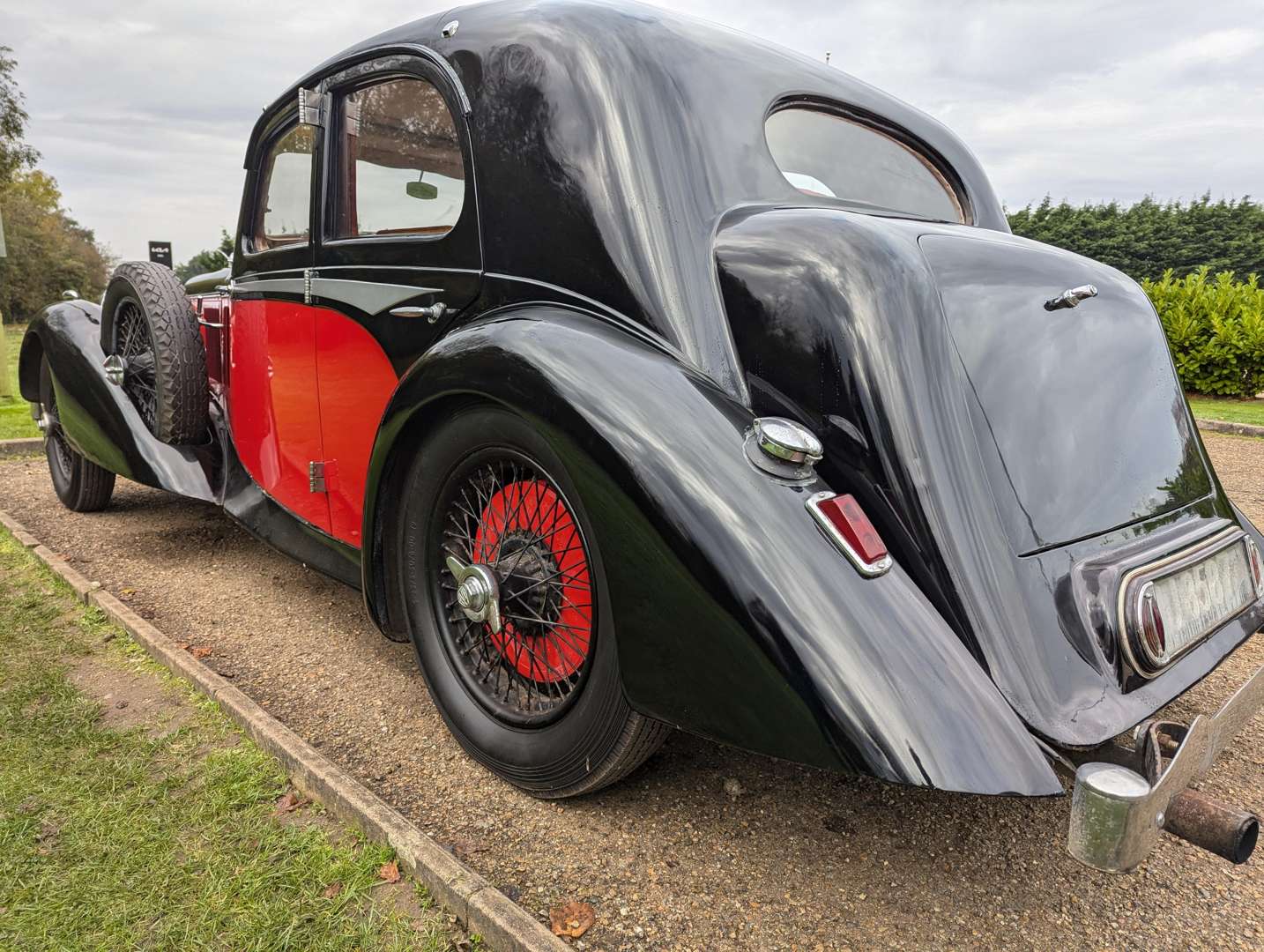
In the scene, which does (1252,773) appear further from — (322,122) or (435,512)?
(322,122)

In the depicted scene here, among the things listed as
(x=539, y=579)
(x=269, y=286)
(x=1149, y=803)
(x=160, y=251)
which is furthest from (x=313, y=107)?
(x=160, y=251)

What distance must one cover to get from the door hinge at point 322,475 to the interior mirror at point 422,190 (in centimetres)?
92

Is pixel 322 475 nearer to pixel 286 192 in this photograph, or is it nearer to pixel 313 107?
pixel 286 192

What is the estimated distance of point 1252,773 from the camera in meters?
2.35

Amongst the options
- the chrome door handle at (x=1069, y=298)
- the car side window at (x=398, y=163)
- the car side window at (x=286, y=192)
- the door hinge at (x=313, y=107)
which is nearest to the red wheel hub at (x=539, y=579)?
the car side window at (x=398, y=163)

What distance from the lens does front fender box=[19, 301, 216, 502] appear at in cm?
363

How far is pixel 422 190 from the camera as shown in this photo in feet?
8.58

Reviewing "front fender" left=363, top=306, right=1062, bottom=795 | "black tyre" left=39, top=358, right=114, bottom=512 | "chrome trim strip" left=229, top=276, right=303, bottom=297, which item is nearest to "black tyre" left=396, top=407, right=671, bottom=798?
"front fender" left=363, top=306, right=1062, bottom=795

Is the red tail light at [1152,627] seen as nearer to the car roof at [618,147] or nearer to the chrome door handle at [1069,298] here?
the chrome door handle at [1069,298]

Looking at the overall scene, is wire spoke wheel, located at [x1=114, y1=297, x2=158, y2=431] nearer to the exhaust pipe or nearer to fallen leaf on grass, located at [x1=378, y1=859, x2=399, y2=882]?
fallen leaf on grass, located at [x1=378, y1=859, x2=399, y2=882]

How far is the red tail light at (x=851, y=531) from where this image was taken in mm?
1612

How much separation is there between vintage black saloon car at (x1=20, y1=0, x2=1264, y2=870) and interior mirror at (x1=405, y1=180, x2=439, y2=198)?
0.02 m

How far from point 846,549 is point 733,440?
31cm

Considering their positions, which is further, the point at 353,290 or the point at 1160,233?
the point at 1160,233
